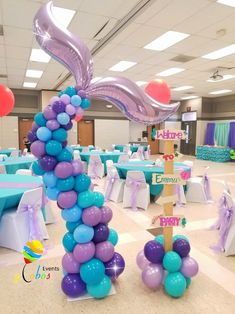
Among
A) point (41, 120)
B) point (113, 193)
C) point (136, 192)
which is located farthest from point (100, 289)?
point (113, 193)

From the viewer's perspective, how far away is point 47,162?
81.1 inches

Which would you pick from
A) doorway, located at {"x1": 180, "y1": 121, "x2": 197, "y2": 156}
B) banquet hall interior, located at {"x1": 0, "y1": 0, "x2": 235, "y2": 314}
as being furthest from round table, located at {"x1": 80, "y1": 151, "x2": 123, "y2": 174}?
doorway, located at {"x1": 180, "y1": 121, "x2": 197, "y2": 156}

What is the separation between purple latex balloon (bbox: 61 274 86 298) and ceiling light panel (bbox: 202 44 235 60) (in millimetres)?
5745

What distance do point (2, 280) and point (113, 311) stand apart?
1.19m

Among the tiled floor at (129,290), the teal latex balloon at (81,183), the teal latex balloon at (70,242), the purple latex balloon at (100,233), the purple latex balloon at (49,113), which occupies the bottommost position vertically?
the tiled floor at (129,290)

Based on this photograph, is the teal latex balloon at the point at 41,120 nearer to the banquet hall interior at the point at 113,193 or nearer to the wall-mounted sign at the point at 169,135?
the banquet hall interior at the point at 113,193

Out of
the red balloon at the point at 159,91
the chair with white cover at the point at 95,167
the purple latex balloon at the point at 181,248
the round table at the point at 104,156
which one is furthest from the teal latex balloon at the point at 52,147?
the round table at the point at 104,156

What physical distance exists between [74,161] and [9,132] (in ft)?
36.2

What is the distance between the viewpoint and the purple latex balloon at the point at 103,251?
2205 mm

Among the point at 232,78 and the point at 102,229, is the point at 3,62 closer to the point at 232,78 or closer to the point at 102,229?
the point at 102,229

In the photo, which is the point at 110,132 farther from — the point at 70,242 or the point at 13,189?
the point at 70,242

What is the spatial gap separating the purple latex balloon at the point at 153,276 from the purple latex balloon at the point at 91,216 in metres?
0.68

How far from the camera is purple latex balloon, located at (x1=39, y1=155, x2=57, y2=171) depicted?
206 cm

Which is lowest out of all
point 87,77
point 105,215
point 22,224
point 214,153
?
point 22,224
